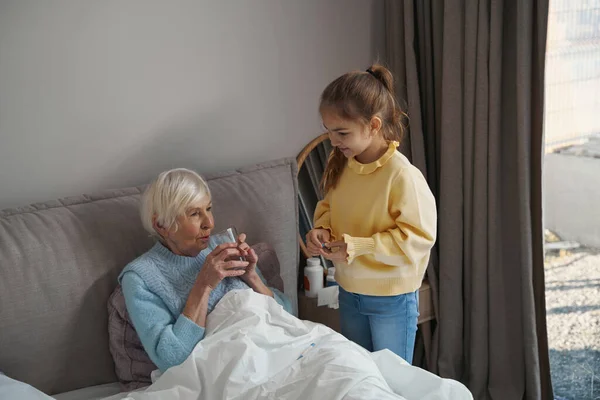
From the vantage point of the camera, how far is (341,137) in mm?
2096

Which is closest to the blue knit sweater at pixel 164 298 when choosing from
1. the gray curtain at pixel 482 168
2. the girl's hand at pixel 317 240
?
the girl's hand at pixel 317 240

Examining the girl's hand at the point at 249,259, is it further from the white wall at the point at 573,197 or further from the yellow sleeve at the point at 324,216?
the white wall at the point at 573,197

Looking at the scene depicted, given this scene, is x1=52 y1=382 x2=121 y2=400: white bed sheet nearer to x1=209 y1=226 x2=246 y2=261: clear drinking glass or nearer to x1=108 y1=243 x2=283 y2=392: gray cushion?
x1=108 y1=243 x2=283 y2=392: gray cushion

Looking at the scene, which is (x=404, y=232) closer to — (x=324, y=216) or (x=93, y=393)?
(x=324, y=216)

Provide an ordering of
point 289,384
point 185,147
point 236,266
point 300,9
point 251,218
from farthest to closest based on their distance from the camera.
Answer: point 300,9 → point 185,147 → point 251,218 → point 236,266 → point 289,384

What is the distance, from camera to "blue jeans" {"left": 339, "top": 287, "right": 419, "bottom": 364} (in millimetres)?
2174

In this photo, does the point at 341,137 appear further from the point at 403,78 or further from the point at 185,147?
the point at 403,78

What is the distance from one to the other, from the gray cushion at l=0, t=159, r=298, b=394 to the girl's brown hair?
0.56 m

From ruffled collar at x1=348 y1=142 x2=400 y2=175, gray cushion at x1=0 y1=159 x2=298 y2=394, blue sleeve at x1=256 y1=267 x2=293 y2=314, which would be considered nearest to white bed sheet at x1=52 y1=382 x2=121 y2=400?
gray cushion at x1=0 y1=159 x2=298 y2=394

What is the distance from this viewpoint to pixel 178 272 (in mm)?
2113

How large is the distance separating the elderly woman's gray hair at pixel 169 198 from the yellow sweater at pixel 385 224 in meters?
0.45

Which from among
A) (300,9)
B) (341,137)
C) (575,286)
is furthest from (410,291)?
(300,9)

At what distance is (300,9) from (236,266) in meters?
1.16

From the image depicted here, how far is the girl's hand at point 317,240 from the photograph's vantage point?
216 centimetres
